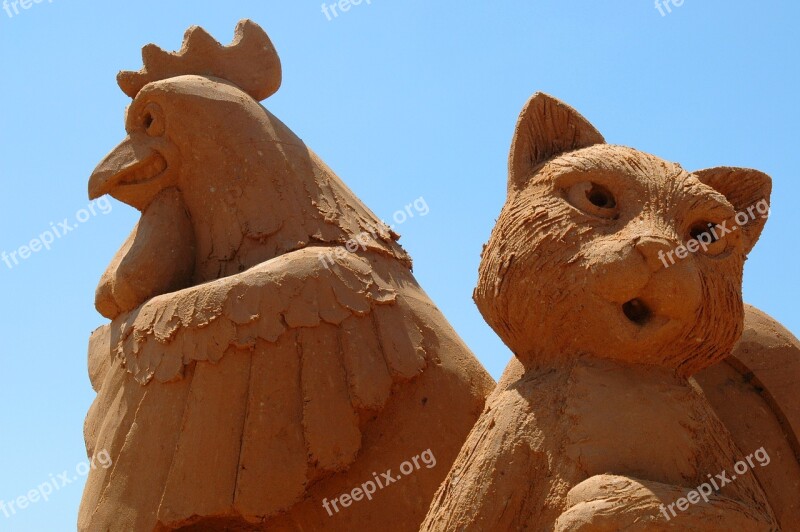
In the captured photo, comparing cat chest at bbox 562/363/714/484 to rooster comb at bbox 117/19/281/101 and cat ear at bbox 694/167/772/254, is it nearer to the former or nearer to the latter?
cat ear at bbox 694/167/772/254

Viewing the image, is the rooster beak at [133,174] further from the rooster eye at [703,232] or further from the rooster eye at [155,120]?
the rooster eye at [703,232]

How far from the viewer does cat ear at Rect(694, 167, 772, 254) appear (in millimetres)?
3260

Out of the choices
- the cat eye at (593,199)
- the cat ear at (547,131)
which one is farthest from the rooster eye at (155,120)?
the cat eye at (593,199)

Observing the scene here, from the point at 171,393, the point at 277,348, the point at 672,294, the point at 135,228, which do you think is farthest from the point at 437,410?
the point at 135,228

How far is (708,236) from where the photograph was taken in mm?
3033

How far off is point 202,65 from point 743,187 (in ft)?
7.27

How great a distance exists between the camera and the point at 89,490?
3.90m

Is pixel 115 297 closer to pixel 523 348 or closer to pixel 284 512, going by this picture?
pixel 284 512

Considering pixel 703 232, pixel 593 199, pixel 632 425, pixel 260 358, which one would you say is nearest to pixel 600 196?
pixel 593 199

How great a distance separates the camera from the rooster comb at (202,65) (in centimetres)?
455

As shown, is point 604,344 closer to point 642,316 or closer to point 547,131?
point 642,316

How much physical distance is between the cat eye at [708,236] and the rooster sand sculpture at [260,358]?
1.12 meters

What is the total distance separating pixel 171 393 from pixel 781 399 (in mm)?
1866

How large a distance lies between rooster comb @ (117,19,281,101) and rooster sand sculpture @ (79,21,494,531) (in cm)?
30
